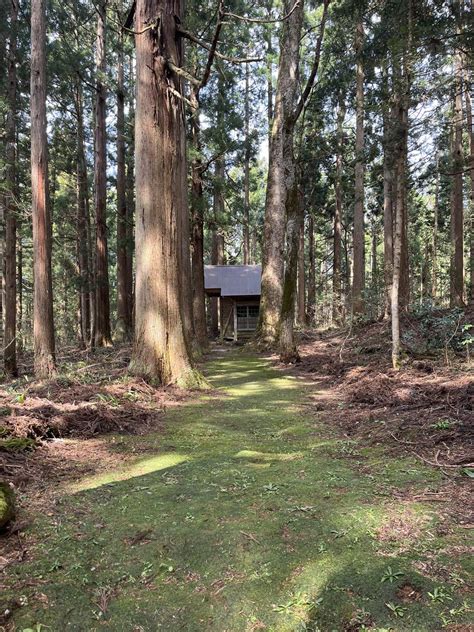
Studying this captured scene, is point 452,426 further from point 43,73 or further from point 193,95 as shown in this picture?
point 43,73

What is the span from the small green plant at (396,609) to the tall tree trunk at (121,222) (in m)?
18.4

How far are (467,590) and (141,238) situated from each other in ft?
22.9

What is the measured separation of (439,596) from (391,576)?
24 cm

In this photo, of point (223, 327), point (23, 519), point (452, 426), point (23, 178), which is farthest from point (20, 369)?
point (452, 426)

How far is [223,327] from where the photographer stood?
23906 mm

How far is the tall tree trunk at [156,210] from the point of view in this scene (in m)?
7.74

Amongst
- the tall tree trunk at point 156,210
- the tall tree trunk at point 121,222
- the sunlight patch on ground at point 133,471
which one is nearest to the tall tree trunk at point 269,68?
the tall tree trunk at point 121,222

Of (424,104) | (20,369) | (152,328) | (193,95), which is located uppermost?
(424,104)

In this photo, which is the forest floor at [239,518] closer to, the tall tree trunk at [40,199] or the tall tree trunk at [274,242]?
the tall tree trunk at [40,199]

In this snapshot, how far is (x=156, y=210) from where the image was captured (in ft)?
25.5

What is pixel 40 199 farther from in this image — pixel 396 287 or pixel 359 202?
pixel 359 202

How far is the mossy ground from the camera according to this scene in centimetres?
207

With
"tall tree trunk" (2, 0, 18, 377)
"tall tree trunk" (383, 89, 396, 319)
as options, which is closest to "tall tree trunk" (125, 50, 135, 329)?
"tall tree trunk" (2, 0, 18, 377)

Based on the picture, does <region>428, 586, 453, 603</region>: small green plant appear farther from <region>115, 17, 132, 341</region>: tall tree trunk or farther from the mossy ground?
<region>115, 17, 132, 341</region>: tall tree trunk
